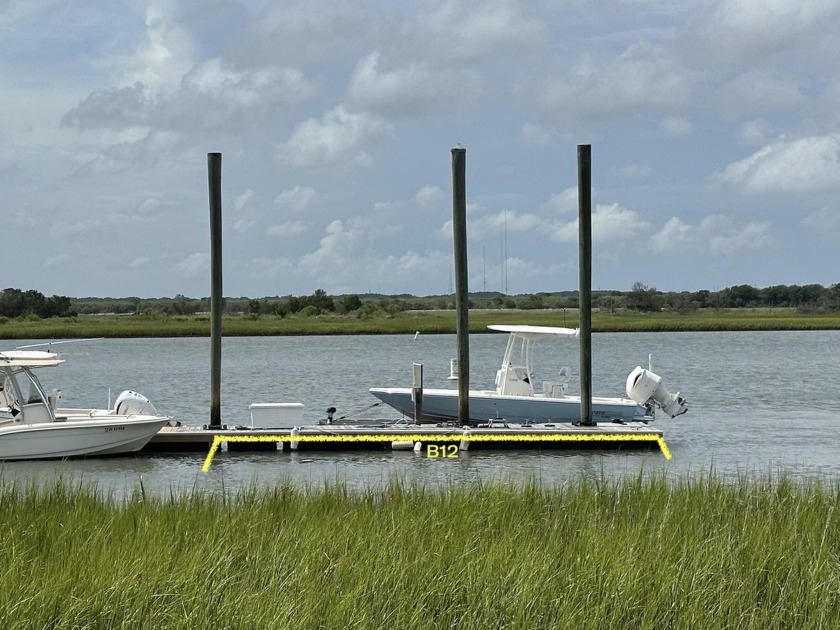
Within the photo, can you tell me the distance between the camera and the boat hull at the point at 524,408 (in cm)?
2509

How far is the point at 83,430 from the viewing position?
22797 millimetres

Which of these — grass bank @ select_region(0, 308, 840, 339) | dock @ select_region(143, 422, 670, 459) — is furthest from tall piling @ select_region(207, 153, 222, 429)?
grass bank @ select_region(0, 308, 840, 339)

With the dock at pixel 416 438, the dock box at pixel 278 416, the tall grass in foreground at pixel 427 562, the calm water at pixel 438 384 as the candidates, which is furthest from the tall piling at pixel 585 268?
the tall grass in foreground at pixel 427 562

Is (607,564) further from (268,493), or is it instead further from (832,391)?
(832,391)

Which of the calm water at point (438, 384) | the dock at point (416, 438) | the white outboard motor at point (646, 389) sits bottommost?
the calm water at point (438, 384)

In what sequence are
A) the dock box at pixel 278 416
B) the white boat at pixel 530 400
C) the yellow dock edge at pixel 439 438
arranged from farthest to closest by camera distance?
the white boat at pixel 530 400 < the dock box at pixel 278 416 < the yellow dock edge at pixel 439 438

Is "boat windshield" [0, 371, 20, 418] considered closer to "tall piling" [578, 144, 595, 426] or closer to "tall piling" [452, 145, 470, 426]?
"tall piling" [452, 145, 470, 426]

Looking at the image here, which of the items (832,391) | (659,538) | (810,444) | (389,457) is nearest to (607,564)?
(659,538)

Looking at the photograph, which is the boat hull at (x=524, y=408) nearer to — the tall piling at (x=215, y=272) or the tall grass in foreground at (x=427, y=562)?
the tall piling at (x=215, y=272)

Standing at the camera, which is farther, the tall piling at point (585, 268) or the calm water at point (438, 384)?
the tall piling at point (585, 268)

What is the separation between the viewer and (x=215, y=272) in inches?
958

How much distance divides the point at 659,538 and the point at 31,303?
368 feet

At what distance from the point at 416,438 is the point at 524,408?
3.17m

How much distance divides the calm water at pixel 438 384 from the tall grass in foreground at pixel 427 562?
151 centimetres
